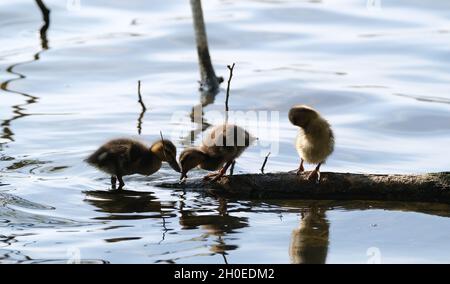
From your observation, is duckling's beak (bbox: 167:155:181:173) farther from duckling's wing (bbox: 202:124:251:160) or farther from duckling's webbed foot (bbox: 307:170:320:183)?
duckling's webbed foot (bbox: 307:170:320:183)

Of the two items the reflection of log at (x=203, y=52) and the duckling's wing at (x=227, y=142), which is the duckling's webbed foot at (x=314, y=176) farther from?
the reflection of log at (x=203, y=52)

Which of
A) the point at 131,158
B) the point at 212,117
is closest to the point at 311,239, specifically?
the point at 131,158

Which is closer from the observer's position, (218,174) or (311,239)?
(311,239)

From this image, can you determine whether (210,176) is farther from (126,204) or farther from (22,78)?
(22,78)

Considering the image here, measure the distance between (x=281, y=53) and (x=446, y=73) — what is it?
7.69ft

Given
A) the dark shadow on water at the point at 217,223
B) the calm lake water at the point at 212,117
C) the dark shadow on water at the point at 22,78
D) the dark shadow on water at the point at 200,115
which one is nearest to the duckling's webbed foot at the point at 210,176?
the calm lake water at the point at 212,117

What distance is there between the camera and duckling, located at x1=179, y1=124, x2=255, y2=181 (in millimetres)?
7871

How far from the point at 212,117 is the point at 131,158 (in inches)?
Result: 128

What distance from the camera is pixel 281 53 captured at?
1445 centimetres

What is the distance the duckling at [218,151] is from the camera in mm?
7871

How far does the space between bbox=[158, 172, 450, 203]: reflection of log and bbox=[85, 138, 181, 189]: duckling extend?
16.9 inches

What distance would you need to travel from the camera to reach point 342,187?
7.73 m

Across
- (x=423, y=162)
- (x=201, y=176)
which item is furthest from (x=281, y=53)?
(x=201, y=176)
